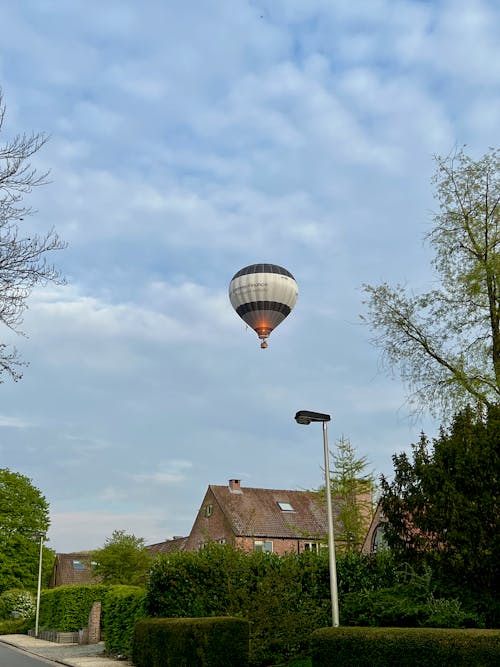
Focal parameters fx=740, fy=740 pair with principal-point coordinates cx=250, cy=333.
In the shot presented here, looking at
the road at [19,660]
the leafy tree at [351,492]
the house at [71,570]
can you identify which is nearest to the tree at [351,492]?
the leafy tree at [351,492]

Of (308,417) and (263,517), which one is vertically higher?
(263,517)

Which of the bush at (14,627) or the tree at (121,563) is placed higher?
the tree at (121,563)

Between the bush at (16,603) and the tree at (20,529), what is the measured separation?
4.30m

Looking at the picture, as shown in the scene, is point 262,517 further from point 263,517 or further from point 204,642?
point 204,642

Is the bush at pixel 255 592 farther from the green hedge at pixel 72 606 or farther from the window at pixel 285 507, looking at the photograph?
the window at pixel 285 507

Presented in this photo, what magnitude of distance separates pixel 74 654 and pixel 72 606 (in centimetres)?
1214

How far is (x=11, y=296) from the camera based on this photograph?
14.4 metres

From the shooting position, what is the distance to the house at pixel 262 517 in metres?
55.4

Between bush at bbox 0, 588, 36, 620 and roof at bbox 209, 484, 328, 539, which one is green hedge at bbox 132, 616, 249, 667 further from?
bush at bbox 0, 588, 36, 620

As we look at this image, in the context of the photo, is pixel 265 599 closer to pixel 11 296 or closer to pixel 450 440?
pixel 450 440

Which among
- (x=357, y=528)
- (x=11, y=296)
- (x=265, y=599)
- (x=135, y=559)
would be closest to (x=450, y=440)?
(x=265, y=599)

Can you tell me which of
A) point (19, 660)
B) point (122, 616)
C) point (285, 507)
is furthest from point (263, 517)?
point (19, 660)

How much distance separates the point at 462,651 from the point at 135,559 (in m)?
42.4

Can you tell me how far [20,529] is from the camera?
66875mm
